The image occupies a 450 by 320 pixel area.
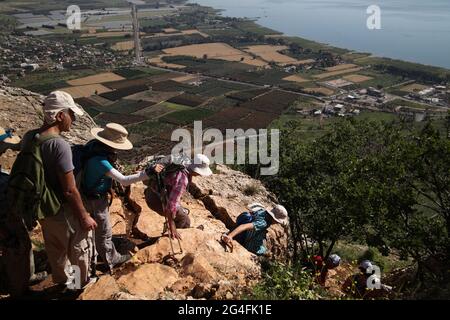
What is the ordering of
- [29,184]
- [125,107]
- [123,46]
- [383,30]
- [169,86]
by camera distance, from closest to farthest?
[29,184] → [125,107] → [169,86] → [123,46] → [383,30]

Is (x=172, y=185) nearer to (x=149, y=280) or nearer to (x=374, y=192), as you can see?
(x=149, y=280)

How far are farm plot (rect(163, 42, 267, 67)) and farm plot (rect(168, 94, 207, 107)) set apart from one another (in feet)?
113

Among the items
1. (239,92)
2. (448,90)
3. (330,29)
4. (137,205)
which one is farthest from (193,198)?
(330,29)

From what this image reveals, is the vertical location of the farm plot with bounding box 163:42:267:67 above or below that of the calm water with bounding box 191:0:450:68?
below

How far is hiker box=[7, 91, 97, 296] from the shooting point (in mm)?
4828

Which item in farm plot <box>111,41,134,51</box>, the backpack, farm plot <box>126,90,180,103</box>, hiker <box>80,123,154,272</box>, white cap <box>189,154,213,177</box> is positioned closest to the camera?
hiker <box>80,123,154,272</box>

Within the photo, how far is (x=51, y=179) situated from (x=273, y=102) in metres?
77.3

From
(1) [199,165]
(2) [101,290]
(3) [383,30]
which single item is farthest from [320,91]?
(2) [101,290]

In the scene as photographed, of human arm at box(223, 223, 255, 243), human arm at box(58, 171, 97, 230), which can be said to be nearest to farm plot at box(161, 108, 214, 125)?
human arm at box(223, 223, 255, 243)

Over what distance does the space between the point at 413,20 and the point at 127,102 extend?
14414 centimetres

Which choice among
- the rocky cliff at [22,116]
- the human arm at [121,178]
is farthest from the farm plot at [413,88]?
the human arm at [121,178]

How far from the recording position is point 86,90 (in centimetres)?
8038

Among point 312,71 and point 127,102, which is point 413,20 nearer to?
point 312,71

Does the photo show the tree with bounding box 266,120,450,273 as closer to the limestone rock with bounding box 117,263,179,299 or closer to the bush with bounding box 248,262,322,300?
the bush with bounding box 248,262,322,300
